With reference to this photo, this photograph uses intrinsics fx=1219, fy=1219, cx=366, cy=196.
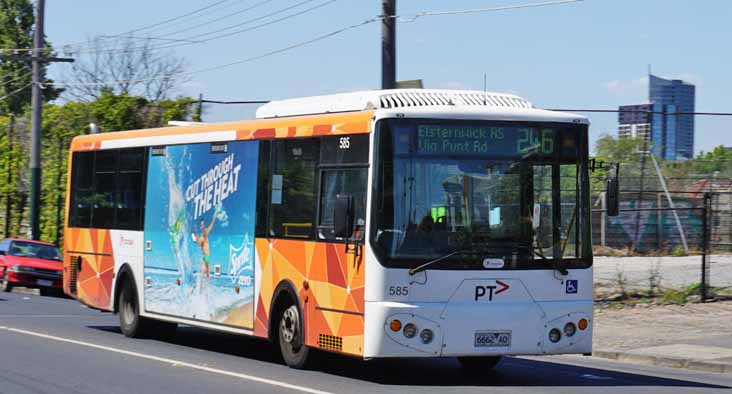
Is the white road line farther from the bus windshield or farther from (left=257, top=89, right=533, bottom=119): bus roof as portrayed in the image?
(left=257, top=89, right=533, bottom=119): bus roof

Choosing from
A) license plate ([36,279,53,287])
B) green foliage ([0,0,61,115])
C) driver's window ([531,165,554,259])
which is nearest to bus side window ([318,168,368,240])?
driver's window ([531,165,554,259])

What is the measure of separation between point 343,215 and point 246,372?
249cm

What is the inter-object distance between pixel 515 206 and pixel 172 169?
621cm

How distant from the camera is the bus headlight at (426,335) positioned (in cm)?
1218

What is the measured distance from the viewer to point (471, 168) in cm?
1255

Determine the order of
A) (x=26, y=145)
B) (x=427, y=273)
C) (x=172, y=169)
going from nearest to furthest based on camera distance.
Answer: (x=427, y=273)
(x=172, y=169)
(x=26, y=145)

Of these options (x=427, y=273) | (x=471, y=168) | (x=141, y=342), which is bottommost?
(x=141, y=342)

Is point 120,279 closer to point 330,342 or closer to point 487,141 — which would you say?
point 330,342

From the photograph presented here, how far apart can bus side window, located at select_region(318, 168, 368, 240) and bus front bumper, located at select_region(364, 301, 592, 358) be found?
3.37 feet

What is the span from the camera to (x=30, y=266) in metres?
31.2

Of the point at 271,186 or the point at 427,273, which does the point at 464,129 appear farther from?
the point at 271,186

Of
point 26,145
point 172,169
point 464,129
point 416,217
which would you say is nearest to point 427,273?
point 416,217

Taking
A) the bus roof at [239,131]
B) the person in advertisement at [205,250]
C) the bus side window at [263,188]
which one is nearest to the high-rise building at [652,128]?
the bus roof at [239,131]

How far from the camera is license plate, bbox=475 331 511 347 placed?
1234 cm
